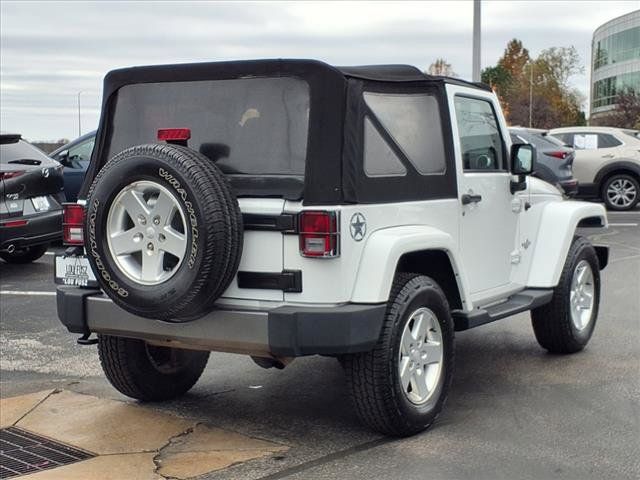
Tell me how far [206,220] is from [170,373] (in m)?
1.77

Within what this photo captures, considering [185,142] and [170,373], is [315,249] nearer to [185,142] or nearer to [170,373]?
[185,142]

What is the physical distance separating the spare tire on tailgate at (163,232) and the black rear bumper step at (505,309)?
5.18 feet

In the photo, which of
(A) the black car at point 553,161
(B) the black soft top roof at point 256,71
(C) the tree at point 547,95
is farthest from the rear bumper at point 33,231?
(C) the tree at point 547,95

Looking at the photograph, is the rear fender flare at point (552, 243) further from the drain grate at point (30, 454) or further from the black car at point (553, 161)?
the black car at point (553, 161)

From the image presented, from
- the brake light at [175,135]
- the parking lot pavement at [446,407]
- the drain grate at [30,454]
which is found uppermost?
the brake light at [175,135]

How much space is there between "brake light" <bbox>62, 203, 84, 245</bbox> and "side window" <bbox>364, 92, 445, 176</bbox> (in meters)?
1.70

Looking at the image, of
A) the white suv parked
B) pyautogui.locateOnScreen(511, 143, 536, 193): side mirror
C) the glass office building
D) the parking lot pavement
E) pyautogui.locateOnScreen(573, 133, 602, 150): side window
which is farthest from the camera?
the glass office building

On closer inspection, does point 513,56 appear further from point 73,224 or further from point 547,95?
point 73,224

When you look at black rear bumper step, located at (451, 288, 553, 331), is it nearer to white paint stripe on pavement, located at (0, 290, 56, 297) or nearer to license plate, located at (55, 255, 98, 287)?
license plate, located at (55, 255, 98, 287)

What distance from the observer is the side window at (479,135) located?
5.80 metres

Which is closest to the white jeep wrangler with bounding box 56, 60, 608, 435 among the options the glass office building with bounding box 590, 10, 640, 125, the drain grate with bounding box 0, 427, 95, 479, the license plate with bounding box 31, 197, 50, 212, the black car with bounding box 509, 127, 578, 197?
the drain grate with bounding box 0, 427, 95, 479

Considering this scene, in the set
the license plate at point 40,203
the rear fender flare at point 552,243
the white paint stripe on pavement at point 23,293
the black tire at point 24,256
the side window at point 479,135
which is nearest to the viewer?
the side window at point 479,135

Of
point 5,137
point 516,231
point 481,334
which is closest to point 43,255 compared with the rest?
point 5,137

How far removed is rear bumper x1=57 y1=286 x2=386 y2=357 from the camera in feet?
15.0
